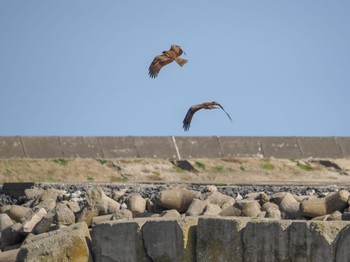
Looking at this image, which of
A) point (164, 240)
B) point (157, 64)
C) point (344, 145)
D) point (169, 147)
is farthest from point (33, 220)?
point (344, 145)

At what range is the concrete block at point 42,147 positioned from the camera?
3362 cm

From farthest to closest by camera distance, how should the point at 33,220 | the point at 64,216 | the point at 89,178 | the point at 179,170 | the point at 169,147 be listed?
the point at 169,147 < the point at 179,170 < the point at 89,178 < the point at 33,220 < the point at 64,216

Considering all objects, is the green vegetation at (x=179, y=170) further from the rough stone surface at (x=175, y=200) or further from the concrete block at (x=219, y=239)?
the concrete block at (x=219, y=239)

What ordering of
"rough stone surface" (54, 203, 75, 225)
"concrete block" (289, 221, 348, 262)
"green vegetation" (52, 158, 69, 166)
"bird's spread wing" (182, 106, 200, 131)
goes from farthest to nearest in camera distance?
"green vegetation" (52, 158, 69, 166) → "bird's spread wing" (182, 106, 200, 131) → "rough stone surface" (54, 203, 75, 225) → "concrete block" (289, 221, 348, 262)

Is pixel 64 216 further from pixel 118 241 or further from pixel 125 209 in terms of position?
pixel 118 241

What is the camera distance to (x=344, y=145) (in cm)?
3588

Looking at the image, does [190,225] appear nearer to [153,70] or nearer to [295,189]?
[153,70]

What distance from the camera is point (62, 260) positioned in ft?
56.2

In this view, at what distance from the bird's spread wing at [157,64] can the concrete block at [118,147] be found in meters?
13.0

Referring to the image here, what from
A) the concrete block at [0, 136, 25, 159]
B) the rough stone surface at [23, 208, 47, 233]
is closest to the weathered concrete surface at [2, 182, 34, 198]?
the rough stone surface at [23, 208, 47, 233]

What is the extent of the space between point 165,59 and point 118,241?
5024mm

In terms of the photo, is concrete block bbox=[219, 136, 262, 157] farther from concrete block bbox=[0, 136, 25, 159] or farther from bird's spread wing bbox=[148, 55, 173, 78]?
bird's spread wing bbox=[148, 55, 173, 78]

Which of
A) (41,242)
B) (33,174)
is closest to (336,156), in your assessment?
(33,174)

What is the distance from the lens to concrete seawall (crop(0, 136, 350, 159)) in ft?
111
